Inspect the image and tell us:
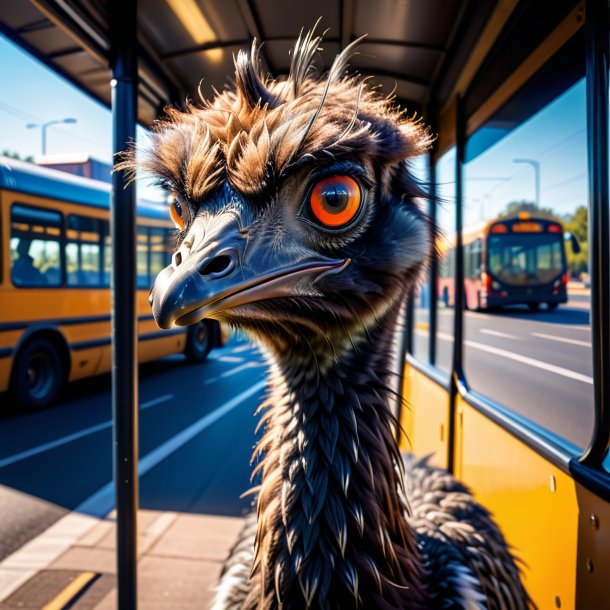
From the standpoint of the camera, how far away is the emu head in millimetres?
1057

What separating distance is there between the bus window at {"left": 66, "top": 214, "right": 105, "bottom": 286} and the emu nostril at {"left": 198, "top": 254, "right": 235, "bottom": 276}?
17.9 ft

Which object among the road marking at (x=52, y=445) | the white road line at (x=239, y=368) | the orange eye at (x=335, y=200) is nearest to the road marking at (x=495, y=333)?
the orange eye at (x=335, y=200)

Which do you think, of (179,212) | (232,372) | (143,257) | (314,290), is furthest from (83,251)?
(314,290)

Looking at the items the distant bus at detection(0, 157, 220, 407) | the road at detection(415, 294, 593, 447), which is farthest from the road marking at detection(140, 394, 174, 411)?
the road at detection(415, 294, 593, 447)

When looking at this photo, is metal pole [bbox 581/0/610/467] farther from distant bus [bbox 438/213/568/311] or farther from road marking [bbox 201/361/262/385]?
road marking [bbox 201/361/262/385]

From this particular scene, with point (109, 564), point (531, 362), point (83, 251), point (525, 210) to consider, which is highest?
point (83, 251)

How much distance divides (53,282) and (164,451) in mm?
2251

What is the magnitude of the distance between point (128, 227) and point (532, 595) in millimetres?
1861

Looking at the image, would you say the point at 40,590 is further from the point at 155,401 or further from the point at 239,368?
the point at 239,368

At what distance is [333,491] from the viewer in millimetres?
1216

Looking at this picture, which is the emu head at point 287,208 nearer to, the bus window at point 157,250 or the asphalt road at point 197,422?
the asphalt road at point 197,422

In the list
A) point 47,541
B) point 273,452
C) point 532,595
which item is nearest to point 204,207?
point 273,452

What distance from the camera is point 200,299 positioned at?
3.20 feet

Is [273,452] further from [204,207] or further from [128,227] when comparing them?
[128,227]
